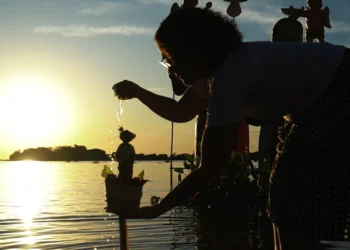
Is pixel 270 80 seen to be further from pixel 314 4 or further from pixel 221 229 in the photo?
pixel 314 4

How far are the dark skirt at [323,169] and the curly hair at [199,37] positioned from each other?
0.55 m

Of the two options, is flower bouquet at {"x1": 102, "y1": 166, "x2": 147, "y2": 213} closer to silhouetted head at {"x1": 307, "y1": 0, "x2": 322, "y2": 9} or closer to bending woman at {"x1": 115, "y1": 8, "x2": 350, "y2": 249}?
bending woman at {"x1": 115, "y1": 8, "x2": 350, "y2": 249}

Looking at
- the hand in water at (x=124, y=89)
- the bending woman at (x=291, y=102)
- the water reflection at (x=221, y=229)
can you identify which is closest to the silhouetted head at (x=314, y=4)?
the water reflection at (x=221, y=229)

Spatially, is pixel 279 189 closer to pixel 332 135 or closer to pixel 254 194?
pixel 332 135

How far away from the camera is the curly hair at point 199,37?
3053 millimetres

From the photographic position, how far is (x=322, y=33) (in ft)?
28.8

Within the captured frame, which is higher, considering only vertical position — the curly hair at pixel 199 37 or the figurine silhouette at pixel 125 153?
the curly hair at pixel 199 37

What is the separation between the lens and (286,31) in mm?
7348

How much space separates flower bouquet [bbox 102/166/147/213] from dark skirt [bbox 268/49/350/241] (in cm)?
84

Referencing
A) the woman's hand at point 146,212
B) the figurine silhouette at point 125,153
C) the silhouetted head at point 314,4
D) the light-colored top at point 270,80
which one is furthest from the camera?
the silhouetted head at point 314,4

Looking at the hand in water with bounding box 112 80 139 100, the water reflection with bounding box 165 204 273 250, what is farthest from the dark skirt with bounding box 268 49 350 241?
the water reflection with bounding box 165 204 273 250

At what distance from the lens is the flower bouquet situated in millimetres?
3361

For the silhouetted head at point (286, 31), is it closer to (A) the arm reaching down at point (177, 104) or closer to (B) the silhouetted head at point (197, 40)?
(A) the arm reaching down at point (177, 104)

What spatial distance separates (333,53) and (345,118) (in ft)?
1.11
